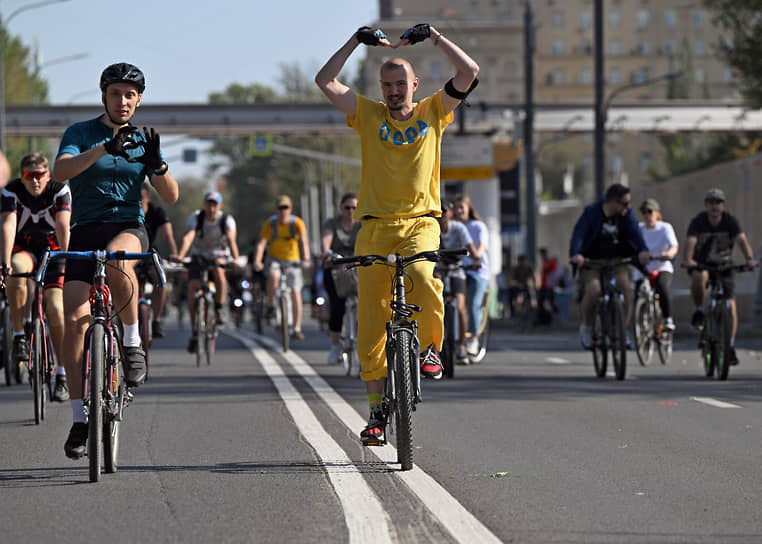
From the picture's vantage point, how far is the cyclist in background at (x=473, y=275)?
15.3m

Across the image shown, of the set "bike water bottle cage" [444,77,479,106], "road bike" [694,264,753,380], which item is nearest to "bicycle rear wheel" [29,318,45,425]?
"bike water bottle cage" [444,77,479,106]

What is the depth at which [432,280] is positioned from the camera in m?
7.48

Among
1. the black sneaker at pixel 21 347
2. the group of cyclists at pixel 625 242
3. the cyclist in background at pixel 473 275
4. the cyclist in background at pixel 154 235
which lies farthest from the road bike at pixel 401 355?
the cyclist in background at pixel 473 275

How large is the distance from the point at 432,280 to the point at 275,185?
99.3m

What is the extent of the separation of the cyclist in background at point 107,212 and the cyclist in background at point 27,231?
Answer: 2585mm

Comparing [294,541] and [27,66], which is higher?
[27,66]

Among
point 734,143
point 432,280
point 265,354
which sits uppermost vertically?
point 734,143

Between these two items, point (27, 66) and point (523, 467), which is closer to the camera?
point (523, 467)

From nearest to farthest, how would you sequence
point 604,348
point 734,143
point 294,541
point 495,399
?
1. point 294,541
2. point 495,399
3. point 604,348
4. point 734,143

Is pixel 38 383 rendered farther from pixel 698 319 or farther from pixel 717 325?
pixel 698 319

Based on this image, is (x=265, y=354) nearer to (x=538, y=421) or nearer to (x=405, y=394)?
(x=538, y=421)

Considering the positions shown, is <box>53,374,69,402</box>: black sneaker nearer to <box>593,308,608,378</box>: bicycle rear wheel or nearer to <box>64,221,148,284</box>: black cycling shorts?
<box>64,221,148,284</box>: black cycling shorts

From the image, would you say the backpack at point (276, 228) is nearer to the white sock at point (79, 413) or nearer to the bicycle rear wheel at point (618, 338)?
the bicycle rear wheel at point (618, 338)

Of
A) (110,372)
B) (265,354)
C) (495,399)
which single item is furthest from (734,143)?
(110,372)
